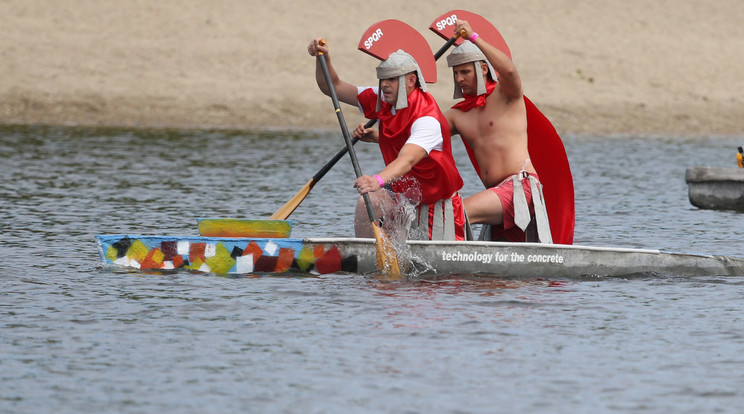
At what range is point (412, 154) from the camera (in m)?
9.57

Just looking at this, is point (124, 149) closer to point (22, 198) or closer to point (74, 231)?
point (22, 198)

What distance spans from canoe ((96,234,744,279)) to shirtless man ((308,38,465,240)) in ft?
0.99

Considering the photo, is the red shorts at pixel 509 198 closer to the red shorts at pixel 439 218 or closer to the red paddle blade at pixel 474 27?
the red shorts at pixel 439 218

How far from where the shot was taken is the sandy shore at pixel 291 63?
30.4 m

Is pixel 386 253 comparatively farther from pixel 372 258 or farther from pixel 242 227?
pixel 242 227

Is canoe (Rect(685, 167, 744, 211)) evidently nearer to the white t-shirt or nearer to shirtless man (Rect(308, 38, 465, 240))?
shirtless man (Rect(308, 38, 465, 240))

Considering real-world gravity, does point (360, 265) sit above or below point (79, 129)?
A: below

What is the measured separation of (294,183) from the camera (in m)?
19.5

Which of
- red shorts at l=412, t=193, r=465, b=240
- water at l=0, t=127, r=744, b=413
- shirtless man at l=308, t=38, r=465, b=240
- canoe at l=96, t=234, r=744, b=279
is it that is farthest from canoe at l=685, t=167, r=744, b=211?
red shorts at l=412, t=193, r=465, b=240

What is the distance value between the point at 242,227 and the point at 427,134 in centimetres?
182

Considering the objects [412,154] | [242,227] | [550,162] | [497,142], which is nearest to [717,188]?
[550,162]

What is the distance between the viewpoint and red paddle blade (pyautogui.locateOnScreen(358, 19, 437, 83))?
1027 cm

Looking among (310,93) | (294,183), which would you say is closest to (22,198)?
(294,183)

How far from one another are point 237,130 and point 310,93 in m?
3.14
